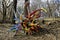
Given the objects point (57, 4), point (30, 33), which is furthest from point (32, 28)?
point (57, 4)

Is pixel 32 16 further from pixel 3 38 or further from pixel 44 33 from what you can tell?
pixel 3 38

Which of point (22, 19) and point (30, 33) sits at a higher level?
point (22, 19)

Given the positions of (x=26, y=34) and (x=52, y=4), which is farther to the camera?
(x=52, y=4)

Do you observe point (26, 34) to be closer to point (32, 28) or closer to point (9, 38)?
point (32, 28)

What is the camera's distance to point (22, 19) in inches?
209

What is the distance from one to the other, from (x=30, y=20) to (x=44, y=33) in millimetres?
652

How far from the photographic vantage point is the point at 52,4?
73.7 ft

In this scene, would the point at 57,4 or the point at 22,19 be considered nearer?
the point at 22,19

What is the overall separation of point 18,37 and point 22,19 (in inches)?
24.5

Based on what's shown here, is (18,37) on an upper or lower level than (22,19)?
lower

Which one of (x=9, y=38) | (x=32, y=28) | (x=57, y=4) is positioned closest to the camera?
(x=9, y=38)

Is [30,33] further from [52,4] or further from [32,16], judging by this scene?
[52,4]

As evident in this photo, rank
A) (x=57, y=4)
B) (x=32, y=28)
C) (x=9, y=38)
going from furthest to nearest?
(x=57, y=4) < (x=32, y=28) < (x=9, y=38)

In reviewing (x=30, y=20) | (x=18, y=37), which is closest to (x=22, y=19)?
(x=30, y=20)
